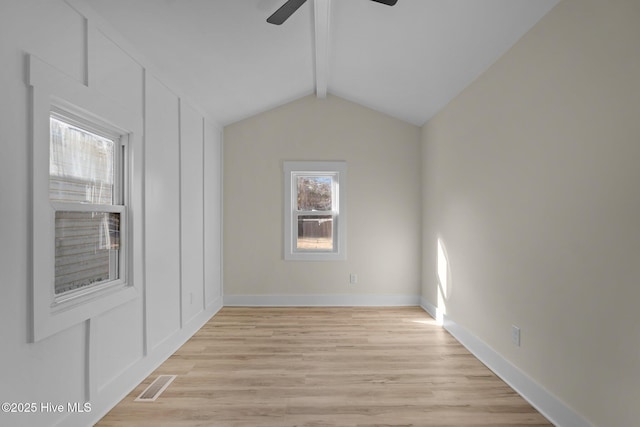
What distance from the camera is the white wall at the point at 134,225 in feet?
5.13

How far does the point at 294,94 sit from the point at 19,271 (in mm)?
3721

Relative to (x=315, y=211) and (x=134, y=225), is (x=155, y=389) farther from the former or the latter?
(x=315, y=211)

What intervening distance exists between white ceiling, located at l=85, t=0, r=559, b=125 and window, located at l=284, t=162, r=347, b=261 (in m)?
1.12

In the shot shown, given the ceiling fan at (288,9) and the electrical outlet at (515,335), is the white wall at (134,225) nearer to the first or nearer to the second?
the ceiling fan at (288,9)

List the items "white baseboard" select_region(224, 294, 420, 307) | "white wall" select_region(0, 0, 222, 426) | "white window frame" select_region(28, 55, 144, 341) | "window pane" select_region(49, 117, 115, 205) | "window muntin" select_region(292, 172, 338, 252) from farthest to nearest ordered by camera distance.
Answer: "window muntin" select_region(292, 172, 338, 252) < "white baseboard" select_region(224, 294, 420, 307) < "window pane" select_region(49, 117, 115, 205) < "white window frame" select_region(28, 55, 144, 341) < "white wall" select_region(0, 0, 222, 426)

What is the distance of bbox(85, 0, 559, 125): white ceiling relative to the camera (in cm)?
239

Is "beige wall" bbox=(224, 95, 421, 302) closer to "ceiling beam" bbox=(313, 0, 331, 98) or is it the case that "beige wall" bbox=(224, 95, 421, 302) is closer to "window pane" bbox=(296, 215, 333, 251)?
"window pane" bbox=(296, 215, 333, 251)

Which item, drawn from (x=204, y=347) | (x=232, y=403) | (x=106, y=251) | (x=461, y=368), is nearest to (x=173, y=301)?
(x=204, y=347)

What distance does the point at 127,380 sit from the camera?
246 cm

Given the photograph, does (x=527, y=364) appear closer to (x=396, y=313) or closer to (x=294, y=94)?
(x=396, y=313)

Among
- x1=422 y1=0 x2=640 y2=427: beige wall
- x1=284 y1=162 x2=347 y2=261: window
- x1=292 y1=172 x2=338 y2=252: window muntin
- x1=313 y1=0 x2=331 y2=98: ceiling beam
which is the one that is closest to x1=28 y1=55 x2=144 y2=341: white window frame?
x1=313 y1=0 x2=331 y2=98: ceiling beam

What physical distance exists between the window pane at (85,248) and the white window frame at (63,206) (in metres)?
0.05

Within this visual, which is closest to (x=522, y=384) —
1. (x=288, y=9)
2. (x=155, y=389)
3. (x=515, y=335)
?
(x=515, y=335)

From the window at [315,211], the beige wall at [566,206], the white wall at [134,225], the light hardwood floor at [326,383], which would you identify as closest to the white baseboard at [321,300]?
the window at [315,211]
